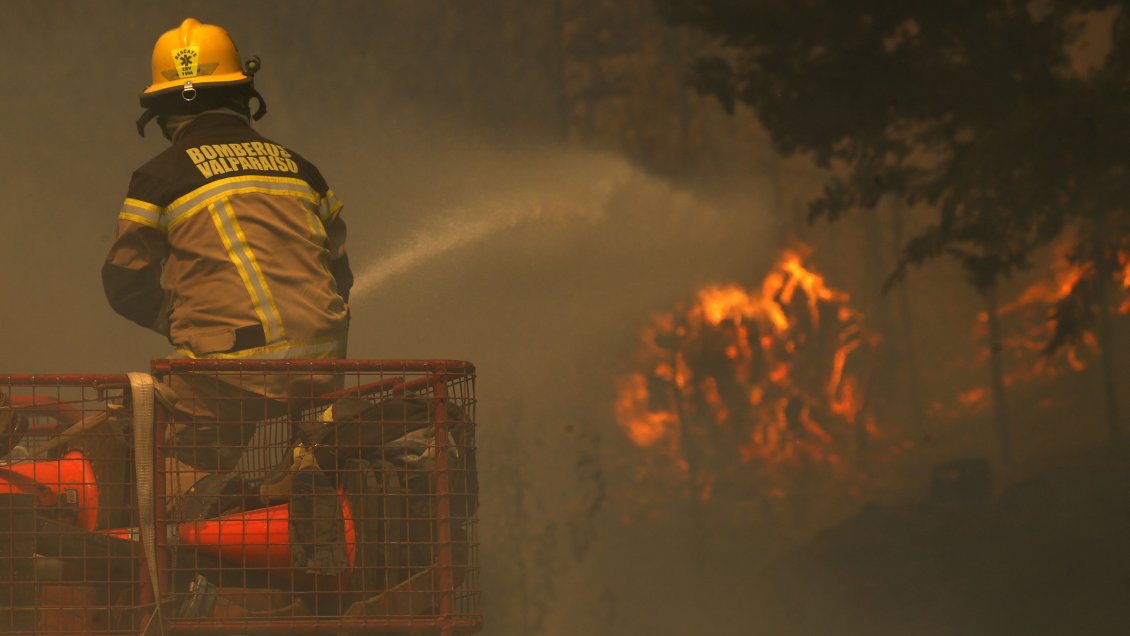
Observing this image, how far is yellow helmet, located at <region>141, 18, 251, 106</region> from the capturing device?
4176mm

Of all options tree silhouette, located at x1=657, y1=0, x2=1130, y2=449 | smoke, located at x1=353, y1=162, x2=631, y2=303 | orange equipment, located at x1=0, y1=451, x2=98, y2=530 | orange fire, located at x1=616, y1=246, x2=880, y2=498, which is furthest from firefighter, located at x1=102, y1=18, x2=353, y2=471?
tree silhouette, located at x1=657, y1=0, x2=1130, y2=449

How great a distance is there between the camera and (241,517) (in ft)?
11.3

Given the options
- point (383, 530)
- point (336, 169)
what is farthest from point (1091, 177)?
point (383, 530)

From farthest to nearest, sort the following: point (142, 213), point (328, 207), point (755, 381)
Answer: point (755, 381) → point (328, 207) → point (142, 213)

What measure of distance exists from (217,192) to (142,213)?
0.67 ft

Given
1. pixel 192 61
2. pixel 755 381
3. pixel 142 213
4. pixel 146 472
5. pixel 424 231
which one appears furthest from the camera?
pixel 424 231

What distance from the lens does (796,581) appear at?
559 cm

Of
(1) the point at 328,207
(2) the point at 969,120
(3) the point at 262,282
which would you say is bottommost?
(3) the point at 262,282

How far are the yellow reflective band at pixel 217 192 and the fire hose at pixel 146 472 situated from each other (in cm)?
64

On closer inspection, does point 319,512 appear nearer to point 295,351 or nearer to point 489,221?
point 295,351

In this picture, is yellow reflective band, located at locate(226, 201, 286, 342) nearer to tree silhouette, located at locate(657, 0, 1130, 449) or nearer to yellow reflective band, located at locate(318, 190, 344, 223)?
A: yellow reflective band, located at locate(318, 190, 344, 223)

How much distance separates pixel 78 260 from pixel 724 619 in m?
2.91

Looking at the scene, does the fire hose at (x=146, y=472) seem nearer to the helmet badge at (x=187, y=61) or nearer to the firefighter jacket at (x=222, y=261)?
the firefighter jacket at (x=222, y=261)

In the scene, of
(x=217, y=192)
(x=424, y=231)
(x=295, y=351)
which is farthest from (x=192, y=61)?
(x=424, y=231)
